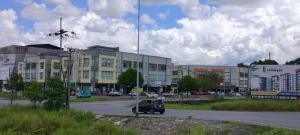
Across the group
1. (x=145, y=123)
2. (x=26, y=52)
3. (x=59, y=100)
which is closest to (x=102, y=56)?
(x=26, y=52)

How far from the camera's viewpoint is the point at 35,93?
37906 millimetres

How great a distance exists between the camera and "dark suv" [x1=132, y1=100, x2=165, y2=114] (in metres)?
41.7

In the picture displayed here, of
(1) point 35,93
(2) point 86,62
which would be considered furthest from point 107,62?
(1) point 35,93

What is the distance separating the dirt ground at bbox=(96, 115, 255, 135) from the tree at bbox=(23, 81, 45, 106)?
705 cm

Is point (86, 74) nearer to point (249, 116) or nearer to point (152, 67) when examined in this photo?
point (152, 67)

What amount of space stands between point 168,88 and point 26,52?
50.9 m

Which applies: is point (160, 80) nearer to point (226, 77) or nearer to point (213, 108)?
point (226, 77)

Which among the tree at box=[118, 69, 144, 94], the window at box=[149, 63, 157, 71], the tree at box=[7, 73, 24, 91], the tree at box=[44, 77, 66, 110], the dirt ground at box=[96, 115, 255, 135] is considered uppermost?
the window at box=[149, 63, 157, 71]

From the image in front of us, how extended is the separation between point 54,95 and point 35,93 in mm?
2240

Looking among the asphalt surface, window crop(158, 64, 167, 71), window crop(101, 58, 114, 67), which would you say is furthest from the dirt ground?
window crop(158, 64, 167, 71)

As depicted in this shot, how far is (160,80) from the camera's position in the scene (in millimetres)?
134750

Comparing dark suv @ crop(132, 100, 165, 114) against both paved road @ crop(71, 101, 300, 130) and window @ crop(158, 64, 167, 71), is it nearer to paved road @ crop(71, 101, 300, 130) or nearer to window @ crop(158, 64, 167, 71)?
paved road @ crop(71, 101, 300, 130)

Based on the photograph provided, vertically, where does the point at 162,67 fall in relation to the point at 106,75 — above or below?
above

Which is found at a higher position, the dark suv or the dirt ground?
the dark suv
